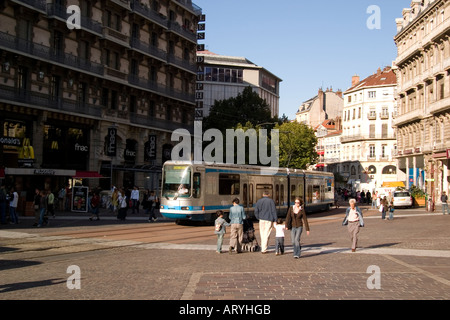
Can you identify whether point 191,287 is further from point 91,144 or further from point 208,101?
point 208,101

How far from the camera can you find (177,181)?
911 inches

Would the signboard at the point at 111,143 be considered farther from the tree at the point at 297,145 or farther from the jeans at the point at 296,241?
the jeans at the point at 296,241

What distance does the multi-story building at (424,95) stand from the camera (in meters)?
43.6

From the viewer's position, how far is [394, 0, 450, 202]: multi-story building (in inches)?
1718

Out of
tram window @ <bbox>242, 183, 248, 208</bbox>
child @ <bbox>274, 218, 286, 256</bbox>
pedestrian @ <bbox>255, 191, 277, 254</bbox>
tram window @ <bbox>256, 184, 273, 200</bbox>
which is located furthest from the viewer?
tram window @ <bbox>256, 184, 273, 200</bbox>

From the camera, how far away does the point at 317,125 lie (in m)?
116

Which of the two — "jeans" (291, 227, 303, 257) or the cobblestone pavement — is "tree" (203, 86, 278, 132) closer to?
the cobblestone pavement

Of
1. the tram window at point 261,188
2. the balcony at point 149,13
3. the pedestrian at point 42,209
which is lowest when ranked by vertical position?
the pedestrian at point 42,209

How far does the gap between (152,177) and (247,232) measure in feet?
102

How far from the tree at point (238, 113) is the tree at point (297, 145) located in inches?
118

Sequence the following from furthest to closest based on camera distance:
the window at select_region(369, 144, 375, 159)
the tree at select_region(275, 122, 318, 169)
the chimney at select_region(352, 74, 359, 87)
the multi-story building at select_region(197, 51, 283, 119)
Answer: the chimney at select_region(352, 74, 359, 87) → the window at select_region(369, 144, 375, 159) → the multi-story building at select_region(197, 51, 283, 119) → the tree at select_region(275, 122, 318, 169)

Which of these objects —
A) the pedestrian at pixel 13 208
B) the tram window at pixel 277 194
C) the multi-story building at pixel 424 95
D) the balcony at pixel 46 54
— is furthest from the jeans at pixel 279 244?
the multi-story building at pixel 424 95

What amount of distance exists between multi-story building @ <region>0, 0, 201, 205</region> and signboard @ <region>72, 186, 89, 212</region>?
227 cm

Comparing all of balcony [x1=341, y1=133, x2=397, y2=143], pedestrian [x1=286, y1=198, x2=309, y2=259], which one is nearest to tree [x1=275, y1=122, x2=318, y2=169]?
balcony [x1=341, y1=133, x2=397, y2=143]
